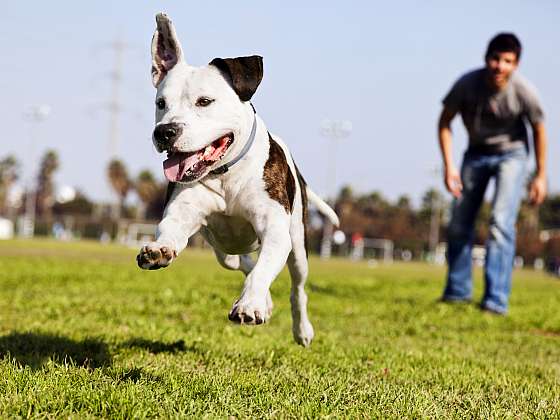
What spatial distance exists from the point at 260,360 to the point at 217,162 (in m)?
1.48

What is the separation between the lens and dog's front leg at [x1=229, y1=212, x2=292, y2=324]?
3492 mm

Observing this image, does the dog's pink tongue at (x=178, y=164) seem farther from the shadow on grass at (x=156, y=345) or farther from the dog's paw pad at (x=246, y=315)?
the shadow on grass at (x=156, y=345)

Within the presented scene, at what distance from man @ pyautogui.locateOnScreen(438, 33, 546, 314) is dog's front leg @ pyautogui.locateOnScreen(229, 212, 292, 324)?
5678 millimetres

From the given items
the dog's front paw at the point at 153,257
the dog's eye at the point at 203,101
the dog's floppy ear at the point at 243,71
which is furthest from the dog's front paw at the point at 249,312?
the dog's floppy ear at the point at 243,71

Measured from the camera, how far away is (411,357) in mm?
5562

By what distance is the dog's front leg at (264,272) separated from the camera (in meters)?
3.49

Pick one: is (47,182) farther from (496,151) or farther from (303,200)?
(303,200)

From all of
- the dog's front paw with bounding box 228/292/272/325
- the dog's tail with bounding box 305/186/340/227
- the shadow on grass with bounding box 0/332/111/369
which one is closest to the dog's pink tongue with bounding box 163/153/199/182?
the dog's front paw with bounding box 228/292/272/325

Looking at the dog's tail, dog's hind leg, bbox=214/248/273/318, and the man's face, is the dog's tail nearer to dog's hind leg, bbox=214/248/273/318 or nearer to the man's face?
dog's hind leg, bbox=214/248/273/318

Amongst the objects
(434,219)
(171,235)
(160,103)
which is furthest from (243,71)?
(434,219)

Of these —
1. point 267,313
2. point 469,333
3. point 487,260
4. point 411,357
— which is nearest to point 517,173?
point 487,260

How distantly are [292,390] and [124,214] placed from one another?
365 feet

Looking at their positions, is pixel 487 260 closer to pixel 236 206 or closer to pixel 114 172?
pixel 236 206

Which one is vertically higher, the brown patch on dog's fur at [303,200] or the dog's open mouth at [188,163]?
the dog's open mouth at [188,163]
